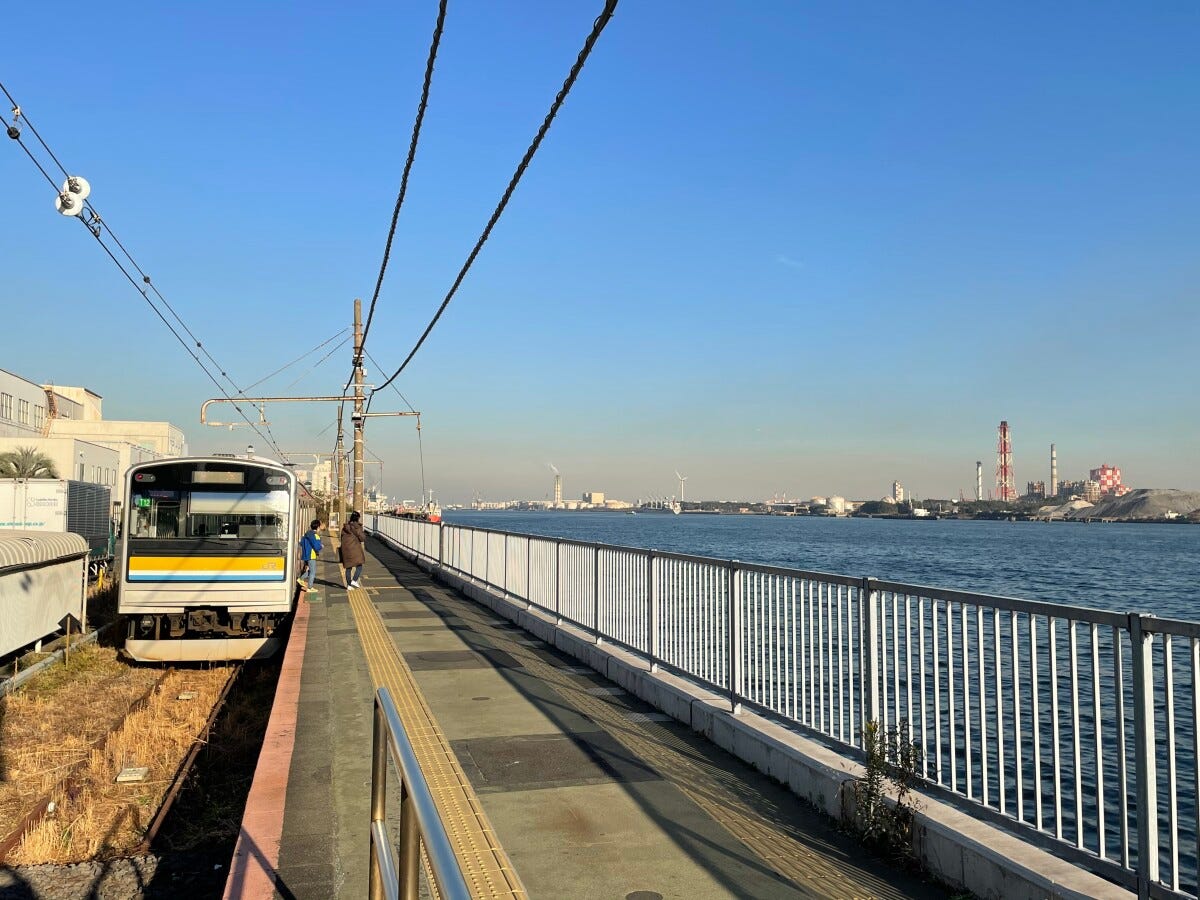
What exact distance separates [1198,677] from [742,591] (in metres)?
4.04

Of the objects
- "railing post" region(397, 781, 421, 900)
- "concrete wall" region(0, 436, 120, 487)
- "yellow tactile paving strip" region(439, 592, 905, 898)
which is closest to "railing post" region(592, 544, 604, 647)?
"yellow tactile paving strip" region(439, 592, 905, 898)

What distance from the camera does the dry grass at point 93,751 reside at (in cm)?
764

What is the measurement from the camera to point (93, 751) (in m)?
10.0

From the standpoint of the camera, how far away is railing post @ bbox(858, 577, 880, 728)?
19.0ft

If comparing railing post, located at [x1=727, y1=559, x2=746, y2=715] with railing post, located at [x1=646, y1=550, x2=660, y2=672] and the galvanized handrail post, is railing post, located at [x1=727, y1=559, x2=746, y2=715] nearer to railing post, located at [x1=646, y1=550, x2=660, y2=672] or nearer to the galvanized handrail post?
railing post, located at [x1=646, y1=550, x2=660, y2=672]

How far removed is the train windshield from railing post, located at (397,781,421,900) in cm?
1408

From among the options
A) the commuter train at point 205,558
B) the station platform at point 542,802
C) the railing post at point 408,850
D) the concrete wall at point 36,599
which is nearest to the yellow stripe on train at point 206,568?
the commuter train at point 205,558

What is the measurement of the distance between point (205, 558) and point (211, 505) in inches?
34.4

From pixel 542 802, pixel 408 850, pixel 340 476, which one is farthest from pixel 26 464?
pixel 408 850

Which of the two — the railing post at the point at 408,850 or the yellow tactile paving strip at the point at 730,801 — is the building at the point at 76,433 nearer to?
the yellow tactile paving strip at the point at 730,801

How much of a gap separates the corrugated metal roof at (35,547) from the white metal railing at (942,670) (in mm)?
7179

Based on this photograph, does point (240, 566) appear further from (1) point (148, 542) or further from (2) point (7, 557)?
(2) point (7, 557)

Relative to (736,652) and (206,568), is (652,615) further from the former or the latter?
(206,568)

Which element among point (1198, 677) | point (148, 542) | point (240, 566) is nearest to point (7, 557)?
point (148, 542)
